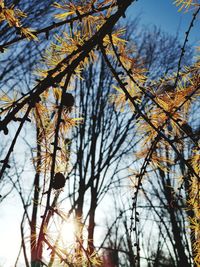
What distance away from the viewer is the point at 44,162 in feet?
2.99

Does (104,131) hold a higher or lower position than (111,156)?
higher

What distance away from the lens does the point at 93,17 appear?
0.94m

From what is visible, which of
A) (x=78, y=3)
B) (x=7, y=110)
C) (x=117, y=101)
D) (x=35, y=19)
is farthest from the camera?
(x=35, y=19)

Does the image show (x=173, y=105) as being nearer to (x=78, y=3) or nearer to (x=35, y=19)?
(x=78, y=3)

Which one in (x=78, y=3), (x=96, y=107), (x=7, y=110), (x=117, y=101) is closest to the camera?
(x=7, y=110)

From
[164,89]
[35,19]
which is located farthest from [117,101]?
[35,19]

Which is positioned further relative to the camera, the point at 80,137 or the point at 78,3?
the point at 80,137

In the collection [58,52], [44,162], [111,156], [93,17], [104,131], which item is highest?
[104,131]

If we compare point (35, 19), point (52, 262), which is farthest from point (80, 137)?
point (52, 262)

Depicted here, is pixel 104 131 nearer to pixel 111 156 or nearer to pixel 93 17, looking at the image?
pixel 111 156

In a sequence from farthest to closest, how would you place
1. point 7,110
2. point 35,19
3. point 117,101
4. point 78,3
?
point 35,19 → point 117,101 → point 78,3 → point 7,110

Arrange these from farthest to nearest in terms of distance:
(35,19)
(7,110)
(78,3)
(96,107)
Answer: (96,107) → (35,19) → (78,3) → (7,110)

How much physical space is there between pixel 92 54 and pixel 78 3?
16 centimetres

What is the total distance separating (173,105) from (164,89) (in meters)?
0.07
